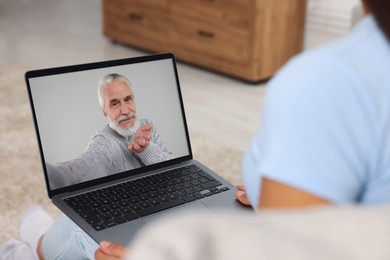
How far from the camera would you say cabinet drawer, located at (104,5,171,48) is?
4.28m

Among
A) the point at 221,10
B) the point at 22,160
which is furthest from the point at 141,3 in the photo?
the point at 22,160

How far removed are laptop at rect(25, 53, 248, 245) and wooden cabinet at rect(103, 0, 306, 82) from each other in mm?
2385

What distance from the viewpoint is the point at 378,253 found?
465 millimetres

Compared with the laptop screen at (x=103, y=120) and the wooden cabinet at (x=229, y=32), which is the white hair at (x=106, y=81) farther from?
the wooden cabinet at (x=229, y=32)

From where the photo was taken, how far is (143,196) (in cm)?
137

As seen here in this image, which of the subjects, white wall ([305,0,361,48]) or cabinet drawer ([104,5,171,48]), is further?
cabinet drawer ([104,5,171,48])

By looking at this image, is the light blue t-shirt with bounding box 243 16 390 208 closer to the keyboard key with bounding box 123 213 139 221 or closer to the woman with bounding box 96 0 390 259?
the woman with bounding box 96 0 390 259

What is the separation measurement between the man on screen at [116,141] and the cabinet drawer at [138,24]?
2.84 meters

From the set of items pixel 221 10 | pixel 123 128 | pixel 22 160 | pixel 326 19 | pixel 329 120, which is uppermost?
pixel 329 120

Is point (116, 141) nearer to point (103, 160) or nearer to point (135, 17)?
point (103, 160)

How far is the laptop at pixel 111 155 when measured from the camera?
4.41 ft

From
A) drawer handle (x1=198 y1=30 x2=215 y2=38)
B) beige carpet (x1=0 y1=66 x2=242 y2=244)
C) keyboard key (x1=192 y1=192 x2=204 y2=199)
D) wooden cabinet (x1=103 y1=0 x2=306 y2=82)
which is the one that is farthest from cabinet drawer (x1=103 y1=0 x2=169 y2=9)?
keyboard key (x1=192 y1=192 x2=204 y2=199)

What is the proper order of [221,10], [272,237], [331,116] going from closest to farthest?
[272,237], [331,116], [221,10]

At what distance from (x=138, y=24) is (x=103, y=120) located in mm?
3074
